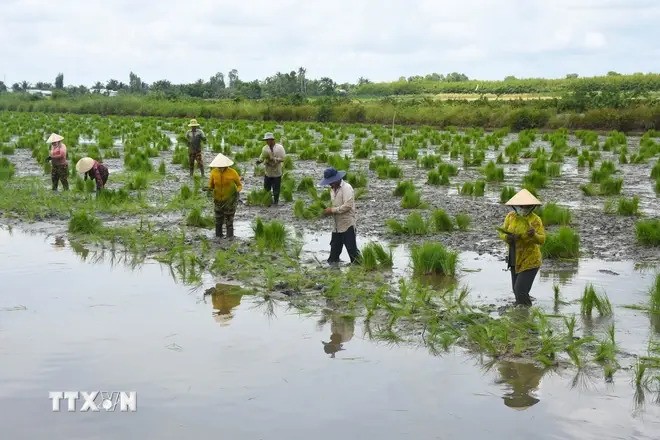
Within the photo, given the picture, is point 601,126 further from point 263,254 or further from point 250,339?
point 250,339

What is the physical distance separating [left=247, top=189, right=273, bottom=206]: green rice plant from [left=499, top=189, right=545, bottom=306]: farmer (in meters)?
6.67

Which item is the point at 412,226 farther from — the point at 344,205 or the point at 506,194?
the point at 506,194

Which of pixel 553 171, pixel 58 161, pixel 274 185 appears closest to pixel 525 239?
pixel 274 185

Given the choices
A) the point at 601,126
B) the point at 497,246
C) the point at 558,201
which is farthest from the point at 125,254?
the point at 601,126

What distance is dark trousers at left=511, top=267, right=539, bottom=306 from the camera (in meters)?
7.41

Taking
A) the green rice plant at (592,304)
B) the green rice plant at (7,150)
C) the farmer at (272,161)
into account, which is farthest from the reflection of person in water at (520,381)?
the green rice plant at (7,150)

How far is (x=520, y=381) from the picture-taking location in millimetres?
5941

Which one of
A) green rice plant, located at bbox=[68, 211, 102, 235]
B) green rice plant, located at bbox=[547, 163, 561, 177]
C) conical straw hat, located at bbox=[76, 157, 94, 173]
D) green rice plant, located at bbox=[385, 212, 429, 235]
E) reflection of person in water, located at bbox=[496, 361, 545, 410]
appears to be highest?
conical straw hat, located at bbox=[76, 157, 94, 173]

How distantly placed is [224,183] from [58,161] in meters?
5.42

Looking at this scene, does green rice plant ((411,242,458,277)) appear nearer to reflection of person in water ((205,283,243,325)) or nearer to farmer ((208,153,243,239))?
reflection of person in water ((205,283,243,325))

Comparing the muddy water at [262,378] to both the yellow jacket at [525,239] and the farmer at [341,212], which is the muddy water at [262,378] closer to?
the yellow jacket at [525,239]

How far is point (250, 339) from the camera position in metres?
6.98

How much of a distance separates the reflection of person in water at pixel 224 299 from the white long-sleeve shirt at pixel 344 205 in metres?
1.38

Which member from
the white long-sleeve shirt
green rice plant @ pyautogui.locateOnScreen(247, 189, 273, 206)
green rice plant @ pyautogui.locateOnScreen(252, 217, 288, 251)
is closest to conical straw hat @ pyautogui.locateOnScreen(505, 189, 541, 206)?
the white long-sleeve shirt
